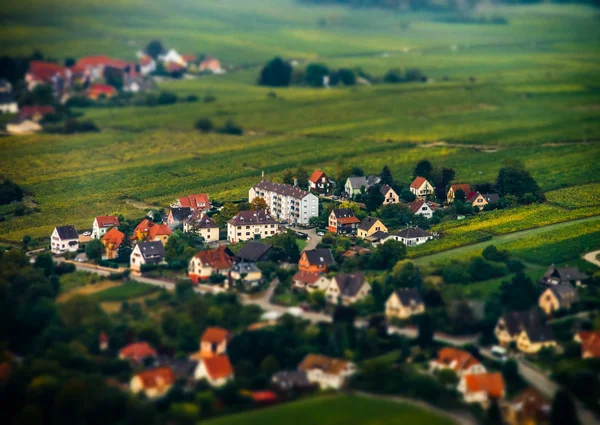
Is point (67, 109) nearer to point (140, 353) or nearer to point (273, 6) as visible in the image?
point (140, 353)

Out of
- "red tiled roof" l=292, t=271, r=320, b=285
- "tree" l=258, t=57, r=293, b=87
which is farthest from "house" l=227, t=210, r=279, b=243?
"tree" l=258, t=57, r=293, b=87

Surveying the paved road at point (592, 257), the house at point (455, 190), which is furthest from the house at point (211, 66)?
the paved road at point (592, 257)

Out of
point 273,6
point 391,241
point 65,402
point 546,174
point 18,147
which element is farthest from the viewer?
point 273,6

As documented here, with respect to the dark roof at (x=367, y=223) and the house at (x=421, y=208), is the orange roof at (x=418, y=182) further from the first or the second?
the dark roof at (x=367, y=223)

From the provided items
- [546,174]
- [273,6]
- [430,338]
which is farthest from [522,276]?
[273,6]

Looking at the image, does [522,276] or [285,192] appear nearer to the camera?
[522,276]

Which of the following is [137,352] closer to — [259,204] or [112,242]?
[112,242]

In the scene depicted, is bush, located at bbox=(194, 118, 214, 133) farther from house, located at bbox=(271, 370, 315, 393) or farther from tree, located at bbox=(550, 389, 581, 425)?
tree, located at bbox=(550, 389, 581, 425)

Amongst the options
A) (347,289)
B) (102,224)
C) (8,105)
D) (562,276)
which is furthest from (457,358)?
(8,105)
